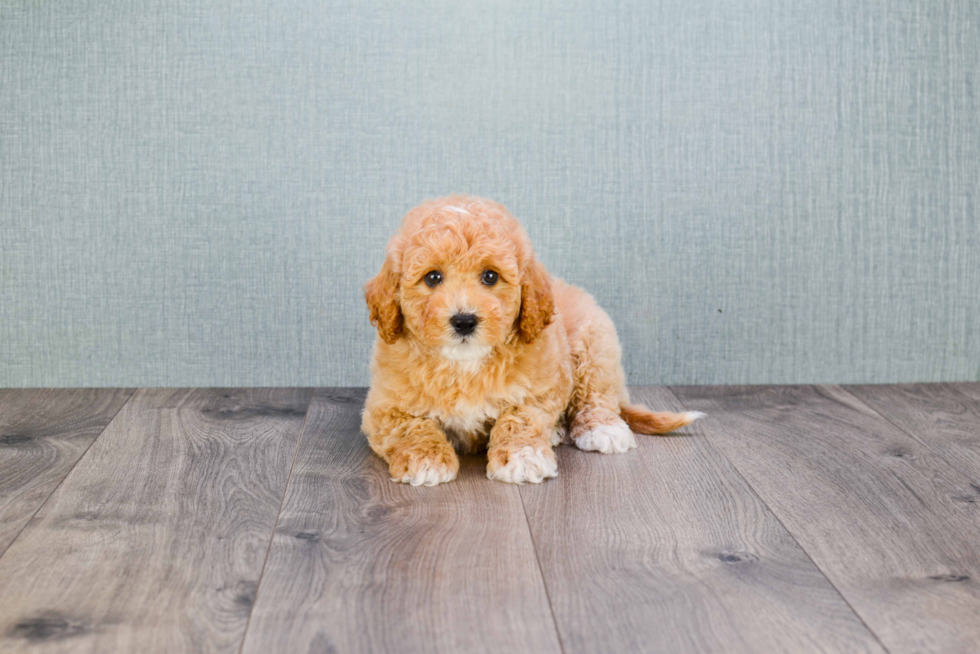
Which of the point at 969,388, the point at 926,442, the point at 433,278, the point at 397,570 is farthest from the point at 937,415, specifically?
the point at 397,570

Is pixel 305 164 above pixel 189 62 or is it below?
below

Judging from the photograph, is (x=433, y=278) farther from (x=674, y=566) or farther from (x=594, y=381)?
(x=674, y=566)

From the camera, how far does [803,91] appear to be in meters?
3.00

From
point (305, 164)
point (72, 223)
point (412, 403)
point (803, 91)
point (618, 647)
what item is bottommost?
point (618, 647)

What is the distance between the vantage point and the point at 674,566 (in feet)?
5.53

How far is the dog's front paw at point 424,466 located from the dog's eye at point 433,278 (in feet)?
1.30

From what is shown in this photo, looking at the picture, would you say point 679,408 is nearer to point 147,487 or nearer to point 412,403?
point 412,403

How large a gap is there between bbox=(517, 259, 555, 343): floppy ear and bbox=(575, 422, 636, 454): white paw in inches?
14.3

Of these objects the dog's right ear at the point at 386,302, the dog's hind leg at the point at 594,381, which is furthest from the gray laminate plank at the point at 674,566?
the dog's right ear at the point at 386,302

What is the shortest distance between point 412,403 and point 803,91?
174 centimetres

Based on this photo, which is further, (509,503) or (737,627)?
(509,503)

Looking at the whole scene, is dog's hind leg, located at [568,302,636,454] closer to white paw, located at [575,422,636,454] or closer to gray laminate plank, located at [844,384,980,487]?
white paw, located at [575,422,636,454]

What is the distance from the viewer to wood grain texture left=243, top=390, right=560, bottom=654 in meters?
1.44

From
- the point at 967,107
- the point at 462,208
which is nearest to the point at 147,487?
the point at 462,208
